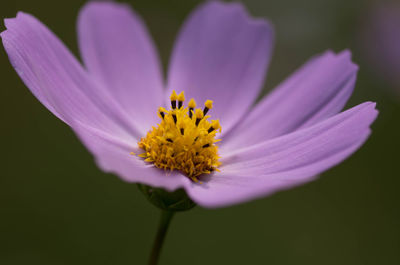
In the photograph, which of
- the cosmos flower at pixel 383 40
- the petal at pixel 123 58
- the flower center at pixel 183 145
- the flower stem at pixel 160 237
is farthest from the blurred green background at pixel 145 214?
the flower stem at pixel 160 237

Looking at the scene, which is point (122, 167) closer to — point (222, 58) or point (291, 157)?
point (291, 157)

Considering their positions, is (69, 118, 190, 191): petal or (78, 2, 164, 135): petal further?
(78, 2, 164, 135): petal

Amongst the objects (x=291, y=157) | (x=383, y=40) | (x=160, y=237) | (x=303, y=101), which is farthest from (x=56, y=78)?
(x=383, y=40)

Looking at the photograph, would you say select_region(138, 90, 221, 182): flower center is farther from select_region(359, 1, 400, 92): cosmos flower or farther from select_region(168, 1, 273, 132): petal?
select_region(359, 1, 400, 92): cosmos flower

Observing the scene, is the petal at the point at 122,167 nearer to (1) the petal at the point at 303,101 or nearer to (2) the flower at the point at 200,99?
(2) the flower at the point at 200,99

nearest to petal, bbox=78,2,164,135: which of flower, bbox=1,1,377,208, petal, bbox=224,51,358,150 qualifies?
flower, bbox=1,1,377,208

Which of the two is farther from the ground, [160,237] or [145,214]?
[145,214]
